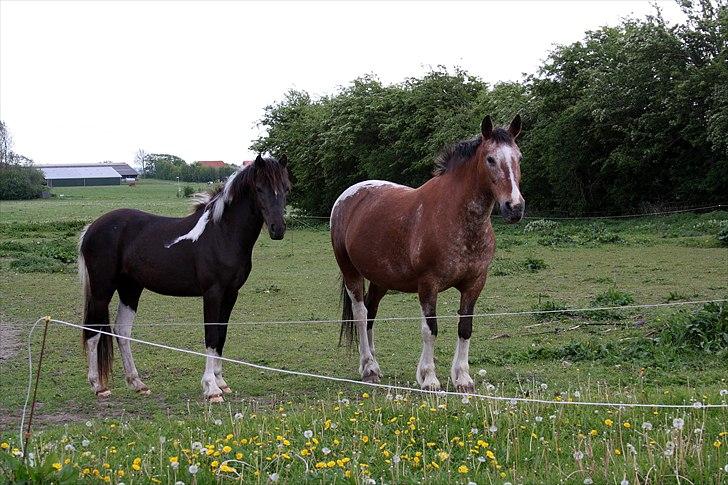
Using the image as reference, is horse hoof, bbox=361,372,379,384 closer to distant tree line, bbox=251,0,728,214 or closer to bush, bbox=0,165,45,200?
distant tree line, bbox=251,0,728,214

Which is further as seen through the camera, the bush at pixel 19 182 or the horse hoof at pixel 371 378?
the bush at pixel 19 182

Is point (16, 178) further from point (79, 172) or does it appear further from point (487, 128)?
point (487, 128)

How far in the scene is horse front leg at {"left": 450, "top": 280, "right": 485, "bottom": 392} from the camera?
24.6 feet

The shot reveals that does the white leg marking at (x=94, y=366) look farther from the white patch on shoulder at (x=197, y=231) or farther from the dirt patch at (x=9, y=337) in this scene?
the dirt patch at (x=9, y=337)

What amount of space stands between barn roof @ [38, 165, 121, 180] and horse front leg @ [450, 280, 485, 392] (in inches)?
4085

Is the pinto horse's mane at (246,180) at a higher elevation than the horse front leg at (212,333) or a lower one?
higher

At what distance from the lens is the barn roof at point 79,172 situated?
106312 mm

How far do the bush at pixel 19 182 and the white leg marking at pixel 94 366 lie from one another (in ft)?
194

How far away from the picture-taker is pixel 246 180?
8094 mm

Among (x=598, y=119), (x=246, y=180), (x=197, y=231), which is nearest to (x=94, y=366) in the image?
(x=197, y=231)

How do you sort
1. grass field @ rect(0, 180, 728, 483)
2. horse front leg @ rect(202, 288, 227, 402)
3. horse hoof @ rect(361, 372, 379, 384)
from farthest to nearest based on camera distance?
horse hoof @ rect(361, 372, 379, 384), horse front leg @ rect(202, 288, 227, 402), grass field @ rect(0, 180, 728, 483)

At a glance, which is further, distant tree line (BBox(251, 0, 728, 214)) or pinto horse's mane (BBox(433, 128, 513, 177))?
distant tree line (BBox(251, 0, 728, 214))

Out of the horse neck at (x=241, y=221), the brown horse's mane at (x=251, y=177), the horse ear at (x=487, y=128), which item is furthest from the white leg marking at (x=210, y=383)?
the horse ear at (x=487, y=128)

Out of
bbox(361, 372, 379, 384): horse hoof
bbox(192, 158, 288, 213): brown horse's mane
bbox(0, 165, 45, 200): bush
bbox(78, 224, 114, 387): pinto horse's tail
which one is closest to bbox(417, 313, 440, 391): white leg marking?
bbox(361, 372, 379, 384): horse hoof
